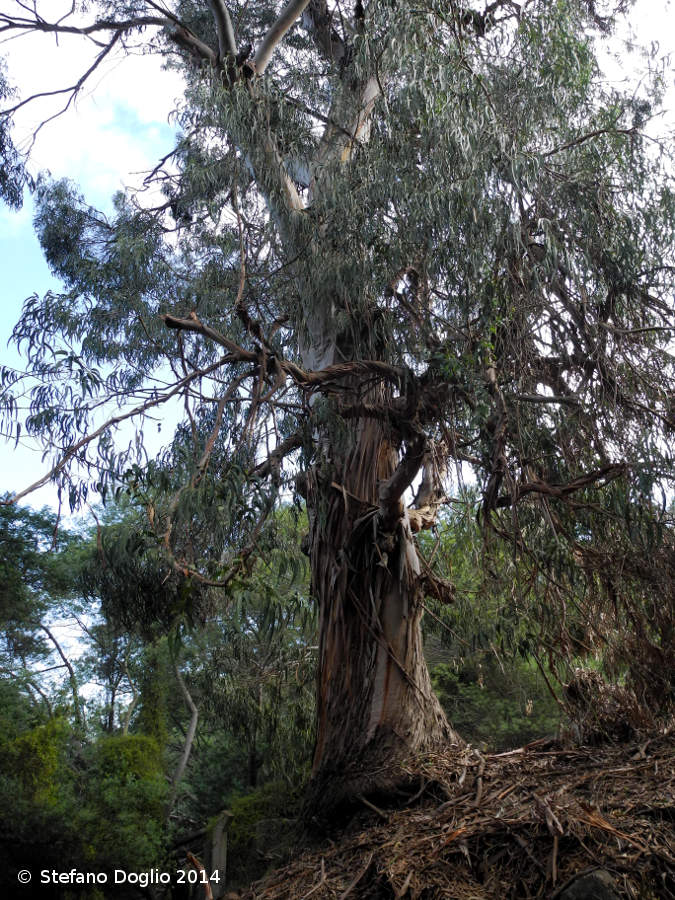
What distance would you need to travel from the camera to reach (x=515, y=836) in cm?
285

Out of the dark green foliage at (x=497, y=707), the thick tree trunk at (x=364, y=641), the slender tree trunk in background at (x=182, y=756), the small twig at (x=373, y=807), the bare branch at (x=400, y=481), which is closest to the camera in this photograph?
the small twig at (x=373, y=807)

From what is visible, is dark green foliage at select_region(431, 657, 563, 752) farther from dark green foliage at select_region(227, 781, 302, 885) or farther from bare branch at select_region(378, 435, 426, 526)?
bare branch at select_region(378, 435, 426, 526)

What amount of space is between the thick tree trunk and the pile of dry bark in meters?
0.26

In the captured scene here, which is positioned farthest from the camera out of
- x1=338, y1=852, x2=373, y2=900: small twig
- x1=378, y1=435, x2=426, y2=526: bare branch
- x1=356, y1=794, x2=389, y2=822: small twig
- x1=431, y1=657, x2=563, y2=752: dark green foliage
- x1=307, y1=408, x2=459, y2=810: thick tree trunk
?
x1=431, y1=657, x2=563, y2=752: dark green foliage

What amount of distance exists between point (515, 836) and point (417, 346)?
2587 mm

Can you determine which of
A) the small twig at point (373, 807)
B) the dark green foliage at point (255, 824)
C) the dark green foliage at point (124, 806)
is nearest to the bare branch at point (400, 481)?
the small twig at point (373, 807)

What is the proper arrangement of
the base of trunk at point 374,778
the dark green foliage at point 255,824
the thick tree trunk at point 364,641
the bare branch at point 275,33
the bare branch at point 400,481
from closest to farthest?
the base of trunk at point 374,778 < the bare branch at point 400,481 < the thick tree trunk at point 364,641 < the dark green foliage at point 255,824 < the bare branch at point 275,33

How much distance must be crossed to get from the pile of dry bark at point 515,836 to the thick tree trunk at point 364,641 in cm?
26

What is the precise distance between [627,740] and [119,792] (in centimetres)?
531

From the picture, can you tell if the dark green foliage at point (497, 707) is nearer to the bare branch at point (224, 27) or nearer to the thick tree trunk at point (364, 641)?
the thick tree trunk at point (364, 641)

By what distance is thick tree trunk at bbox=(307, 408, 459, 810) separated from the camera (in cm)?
428

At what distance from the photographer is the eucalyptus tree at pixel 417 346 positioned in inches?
156

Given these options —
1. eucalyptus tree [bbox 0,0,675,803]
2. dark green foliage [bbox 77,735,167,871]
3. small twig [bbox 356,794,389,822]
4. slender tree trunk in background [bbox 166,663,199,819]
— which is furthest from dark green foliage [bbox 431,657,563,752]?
small twig [bbox 356,794,389,822]

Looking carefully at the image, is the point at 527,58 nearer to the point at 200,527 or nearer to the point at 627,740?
the point at 200,527
